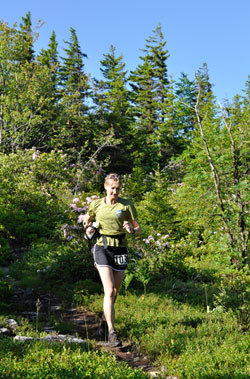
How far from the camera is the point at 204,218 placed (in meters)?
5.97

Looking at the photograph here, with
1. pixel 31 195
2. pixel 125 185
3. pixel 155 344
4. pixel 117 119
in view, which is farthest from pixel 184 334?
pixel 117 119

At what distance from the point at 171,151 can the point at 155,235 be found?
1717 cm

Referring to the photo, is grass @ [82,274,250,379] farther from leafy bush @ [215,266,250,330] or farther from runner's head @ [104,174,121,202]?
runner's head @ [104,174,121,202]

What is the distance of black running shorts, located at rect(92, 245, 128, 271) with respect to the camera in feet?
14.9

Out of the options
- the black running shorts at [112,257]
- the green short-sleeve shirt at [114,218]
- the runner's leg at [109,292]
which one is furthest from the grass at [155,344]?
the green short-sleeve shirt at [114,218]

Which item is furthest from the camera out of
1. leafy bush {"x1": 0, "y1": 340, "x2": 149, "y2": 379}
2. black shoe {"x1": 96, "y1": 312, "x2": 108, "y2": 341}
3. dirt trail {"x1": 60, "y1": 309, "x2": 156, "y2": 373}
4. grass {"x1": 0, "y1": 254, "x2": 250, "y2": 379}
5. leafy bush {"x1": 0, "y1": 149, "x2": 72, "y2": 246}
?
leafy bush {"x1": 0, "y1": 149, "x2": 72, "y2": 246}

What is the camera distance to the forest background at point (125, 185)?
5.78m

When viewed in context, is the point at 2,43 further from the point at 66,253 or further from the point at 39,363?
the point at 39,363

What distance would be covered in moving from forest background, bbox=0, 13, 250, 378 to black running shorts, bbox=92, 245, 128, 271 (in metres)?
1.82

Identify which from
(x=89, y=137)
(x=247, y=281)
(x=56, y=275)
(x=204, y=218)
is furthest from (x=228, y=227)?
(x=89, y=137)

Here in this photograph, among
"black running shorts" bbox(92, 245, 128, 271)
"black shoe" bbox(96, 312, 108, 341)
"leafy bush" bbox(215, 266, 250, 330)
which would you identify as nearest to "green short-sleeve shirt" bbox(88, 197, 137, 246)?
"black running shorts" bbox(92, 245, 128, 271)

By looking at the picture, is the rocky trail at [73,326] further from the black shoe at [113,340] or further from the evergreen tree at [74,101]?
the evergreen tree at [74,101]

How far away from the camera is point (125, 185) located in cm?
1831

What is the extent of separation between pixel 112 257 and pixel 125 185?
13.8 metres
